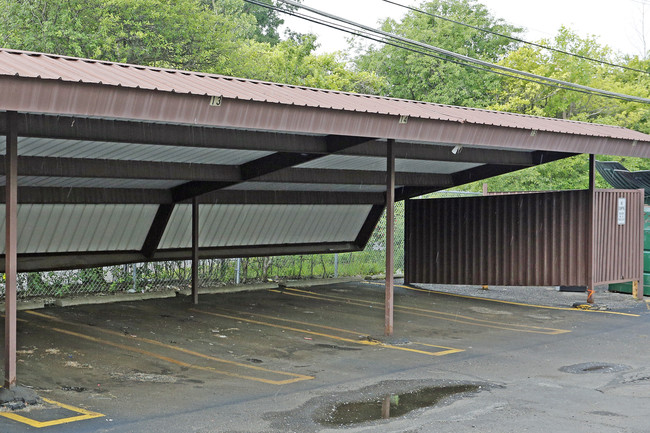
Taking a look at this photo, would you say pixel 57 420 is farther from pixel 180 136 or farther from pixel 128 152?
pixel 128 152

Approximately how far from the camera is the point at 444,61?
42.0 meters

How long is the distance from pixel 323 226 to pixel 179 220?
4.01 m

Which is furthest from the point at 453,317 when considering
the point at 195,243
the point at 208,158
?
the point at 208,158

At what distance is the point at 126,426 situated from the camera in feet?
23.4

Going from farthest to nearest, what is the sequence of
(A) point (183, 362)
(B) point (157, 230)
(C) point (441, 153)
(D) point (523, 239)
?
(D) point (523, 239)
(B) point (157, 230)
(C) point (441, 153)
(A) point (183, 362)

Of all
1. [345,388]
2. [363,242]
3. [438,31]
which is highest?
[438,31]

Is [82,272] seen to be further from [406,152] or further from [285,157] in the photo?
[406,152]

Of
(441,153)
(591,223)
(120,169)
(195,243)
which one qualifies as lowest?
(195,243)

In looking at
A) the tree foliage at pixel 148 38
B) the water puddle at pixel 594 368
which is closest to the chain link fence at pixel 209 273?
the water puddle at pixel 594 368

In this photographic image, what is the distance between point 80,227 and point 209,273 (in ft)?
15.0

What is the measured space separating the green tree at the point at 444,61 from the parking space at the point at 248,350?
25.0 m

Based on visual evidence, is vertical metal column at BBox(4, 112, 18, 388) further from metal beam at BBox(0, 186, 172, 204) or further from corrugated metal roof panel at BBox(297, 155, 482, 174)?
corrugated metal roof panel at BBox(297, 155, 482, 174)

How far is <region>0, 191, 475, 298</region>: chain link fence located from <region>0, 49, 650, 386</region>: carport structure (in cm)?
147

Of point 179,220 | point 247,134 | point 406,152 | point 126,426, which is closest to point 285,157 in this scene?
point 247,134
